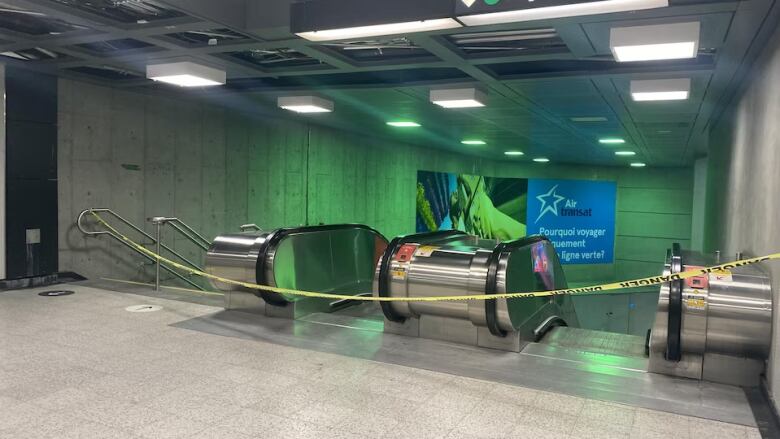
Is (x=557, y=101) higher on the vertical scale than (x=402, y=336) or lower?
higher

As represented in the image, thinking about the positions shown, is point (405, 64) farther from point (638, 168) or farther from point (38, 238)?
point (638, 168)

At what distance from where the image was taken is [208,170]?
10.1 metres

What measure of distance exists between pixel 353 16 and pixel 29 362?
12.1 ft

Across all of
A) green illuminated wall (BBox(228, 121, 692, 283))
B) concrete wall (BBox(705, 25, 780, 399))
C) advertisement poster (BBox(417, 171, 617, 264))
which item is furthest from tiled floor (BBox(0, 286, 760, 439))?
advertisement poster (BBox(417, 171, 617, 264))

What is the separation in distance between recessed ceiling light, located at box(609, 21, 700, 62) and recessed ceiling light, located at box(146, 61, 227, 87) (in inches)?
173

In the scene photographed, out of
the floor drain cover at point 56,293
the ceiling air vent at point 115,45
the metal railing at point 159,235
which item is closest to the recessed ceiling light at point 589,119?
the metal railing at point 159,235

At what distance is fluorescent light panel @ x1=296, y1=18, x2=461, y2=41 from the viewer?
3793 millimetres

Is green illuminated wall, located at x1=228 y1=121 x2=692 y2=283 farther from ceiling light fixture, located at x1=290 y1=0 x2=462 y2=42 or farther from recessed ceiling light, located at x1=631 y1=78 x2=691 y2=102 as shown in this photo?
recessed ceiling light, located at x1=631 y1=78 x2=691 y2=102

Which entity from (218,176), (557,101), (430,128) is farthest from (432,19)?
(430,128)

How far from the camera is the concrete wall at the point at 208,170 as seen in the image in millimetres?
8156

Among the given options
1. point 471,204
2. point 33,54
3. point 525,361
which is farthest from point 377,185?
point 525,361

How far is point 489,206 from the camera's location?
18.1m

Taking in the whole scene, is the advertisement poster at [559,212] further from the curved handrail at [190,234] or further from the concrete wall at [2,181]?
the concrete wall at [2,181]

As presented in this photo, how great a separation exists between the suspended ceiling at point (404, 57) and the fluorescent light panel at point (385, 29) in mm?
208
